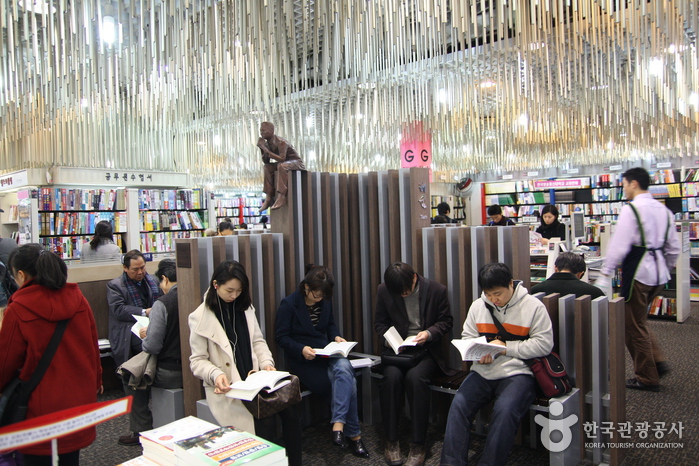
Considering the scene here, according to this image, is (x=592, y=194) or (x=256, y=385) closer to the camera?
(x=256, y=385)

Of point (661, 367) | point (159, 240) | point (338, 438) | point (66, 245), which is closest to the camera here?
point (338, 438)

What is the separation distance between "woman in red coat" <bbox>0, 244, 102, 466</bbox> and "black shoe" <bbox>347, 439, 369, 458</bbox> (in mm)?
1480

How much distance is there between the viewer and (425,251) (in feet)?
11.7

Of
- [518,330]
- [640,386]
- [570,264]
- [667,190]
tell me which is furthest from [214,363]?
Result: [667,190]

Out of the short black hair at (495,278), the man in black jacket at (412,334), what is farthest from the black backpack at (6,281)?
the short black hair at (495,278)

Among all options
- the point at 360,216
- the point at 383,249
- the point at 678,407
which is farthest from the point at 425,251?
the point at 678,407

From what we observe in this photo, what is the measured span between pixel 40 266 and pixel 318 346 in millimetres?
1740

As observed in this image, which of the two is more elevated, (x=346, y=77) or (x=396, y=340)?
(x=346, y=77)

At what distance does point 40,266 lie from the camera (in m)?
2.10

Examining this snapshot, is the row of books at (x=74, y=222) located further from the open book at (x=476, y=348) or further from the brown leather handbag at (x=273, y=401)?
the open book at (x=476, y=348)

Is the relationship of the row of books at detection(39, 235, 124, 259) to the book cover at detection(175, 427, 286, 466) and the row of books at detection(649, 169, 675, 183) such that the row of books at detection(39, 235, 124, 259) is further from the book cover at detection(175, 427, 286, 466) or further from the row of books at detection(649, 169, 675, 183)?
the row of books at detection(649, 169, 675, 183)

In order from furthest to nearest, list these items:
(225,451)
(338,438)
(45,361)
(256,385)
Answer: (338,438) < (256,385) < (45,361) < (225,451)

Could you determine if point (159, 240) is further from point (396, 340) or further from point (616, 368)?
point (616, 368)

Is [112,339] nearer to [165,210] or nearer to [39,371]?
[39,371]
